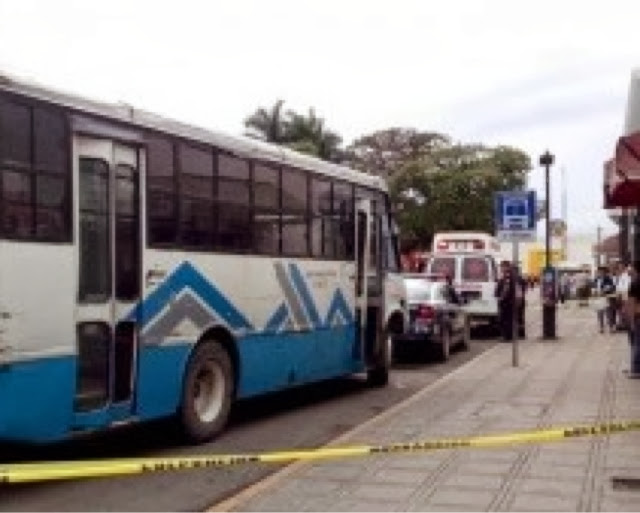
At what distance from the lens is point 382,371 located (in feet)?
57.3

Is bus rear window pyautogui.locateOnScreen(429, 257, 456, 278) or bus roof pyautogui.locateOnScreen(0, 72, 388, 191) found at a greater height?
bus roof pyautogui.locateOnScreen(0, 72, 388, 191)

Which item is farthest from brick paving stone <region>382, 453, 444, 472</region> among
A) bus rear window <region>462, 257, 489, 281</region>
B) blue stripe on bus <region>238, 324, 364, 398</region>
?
bus rear window <region>462, 257, 489, 281</region>

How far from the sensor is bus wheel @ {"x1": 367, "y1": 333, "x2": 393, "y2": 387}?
17.3 meters

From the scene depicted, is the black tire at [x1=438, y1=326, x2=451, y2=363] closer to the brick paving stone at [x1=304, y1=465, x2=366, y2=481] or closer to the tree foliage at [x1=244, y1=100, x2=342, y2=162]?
the brick paving stone at [x1=304, y1=465, x2=366, y2=481]

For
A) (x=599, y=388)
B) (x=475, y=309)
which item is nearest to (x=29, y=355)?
(x=599, y=388)

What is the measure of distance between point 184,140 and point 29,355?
332cm

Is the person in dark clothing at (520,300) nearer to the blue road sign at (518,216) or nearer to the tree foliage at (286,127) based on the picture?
the blue road sign at (518,216)

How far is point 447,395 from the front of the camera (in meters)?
15.9

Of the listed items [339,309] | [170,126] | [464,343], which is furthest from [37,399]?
[464,343]

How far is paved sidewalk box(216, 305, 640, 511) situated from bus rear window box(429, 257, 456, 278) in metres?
13.2

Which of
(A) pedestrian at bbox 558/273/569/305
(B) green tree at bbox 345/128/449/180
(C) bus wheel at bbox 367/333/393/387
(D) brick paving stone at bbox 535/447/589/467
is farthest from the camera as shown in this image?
(B) green tree at bbox 345/128/449/180

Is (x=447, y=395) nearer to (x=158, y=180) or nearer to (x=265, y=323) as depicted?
(x=265, y=323)

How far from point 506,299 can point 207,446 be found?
16857 millimetres

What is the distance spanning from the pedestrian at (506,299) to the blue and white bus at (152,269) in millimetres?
11761
